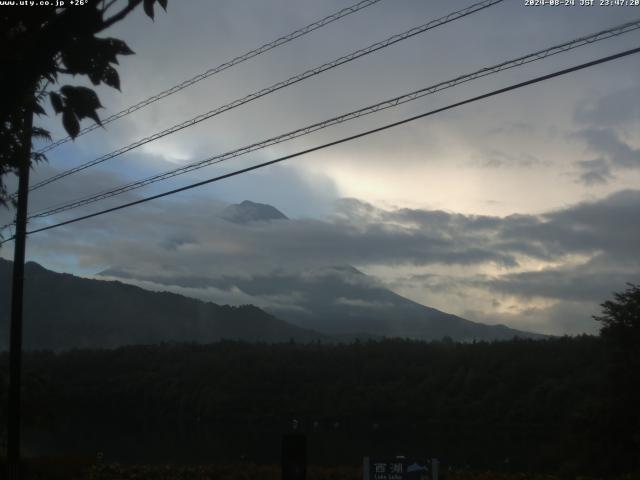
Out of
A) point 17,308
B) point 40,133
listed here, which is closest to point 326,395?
point 17,308

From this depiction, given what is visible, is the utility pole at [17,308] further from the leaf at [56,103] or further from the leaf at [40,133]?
the leaf at [56,103]

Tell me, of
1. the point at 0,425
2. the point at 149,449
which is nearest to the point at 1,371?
the point at 0,425

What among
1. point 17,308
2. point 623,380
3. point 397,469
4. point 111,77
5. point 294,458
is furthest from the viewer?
point 623,380

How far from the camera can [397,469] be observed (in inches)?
439

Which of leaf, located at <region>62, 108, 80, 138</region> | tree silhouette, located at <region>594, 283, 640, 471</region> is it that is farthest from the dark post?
tree silhouette, located at <region>594, 283, 640, 471</region>

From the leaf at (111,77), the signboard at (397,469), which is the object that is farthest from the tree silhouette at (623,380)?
the leaf at (111,77)

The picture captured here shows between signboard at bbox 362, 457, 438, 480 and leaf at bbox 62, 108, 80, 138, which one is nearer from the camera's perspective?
leaf at bbox 62, 108, 80, 138

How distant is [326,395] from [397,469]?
387ft

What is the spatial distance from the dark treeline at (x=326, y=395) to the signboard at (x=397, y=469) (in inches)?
2094

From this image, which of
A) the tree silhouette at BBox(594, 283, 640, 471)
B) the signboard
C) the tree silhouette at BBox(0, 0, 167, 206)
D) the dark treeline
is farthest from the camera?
the dark treeline

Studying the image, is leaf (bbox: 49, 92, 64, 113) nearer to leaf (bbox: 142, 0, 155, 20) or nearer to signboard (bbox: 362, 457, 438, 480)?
leaf (bbox: 142, 0, 155, 20)

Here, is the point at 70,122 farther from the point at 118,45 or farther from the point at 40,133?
the point at 40,133

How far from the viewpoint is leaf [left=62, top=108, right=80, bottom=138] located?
538cm

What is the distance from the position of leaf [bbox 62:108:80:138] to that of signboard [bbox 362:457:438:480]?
24.2 ft
